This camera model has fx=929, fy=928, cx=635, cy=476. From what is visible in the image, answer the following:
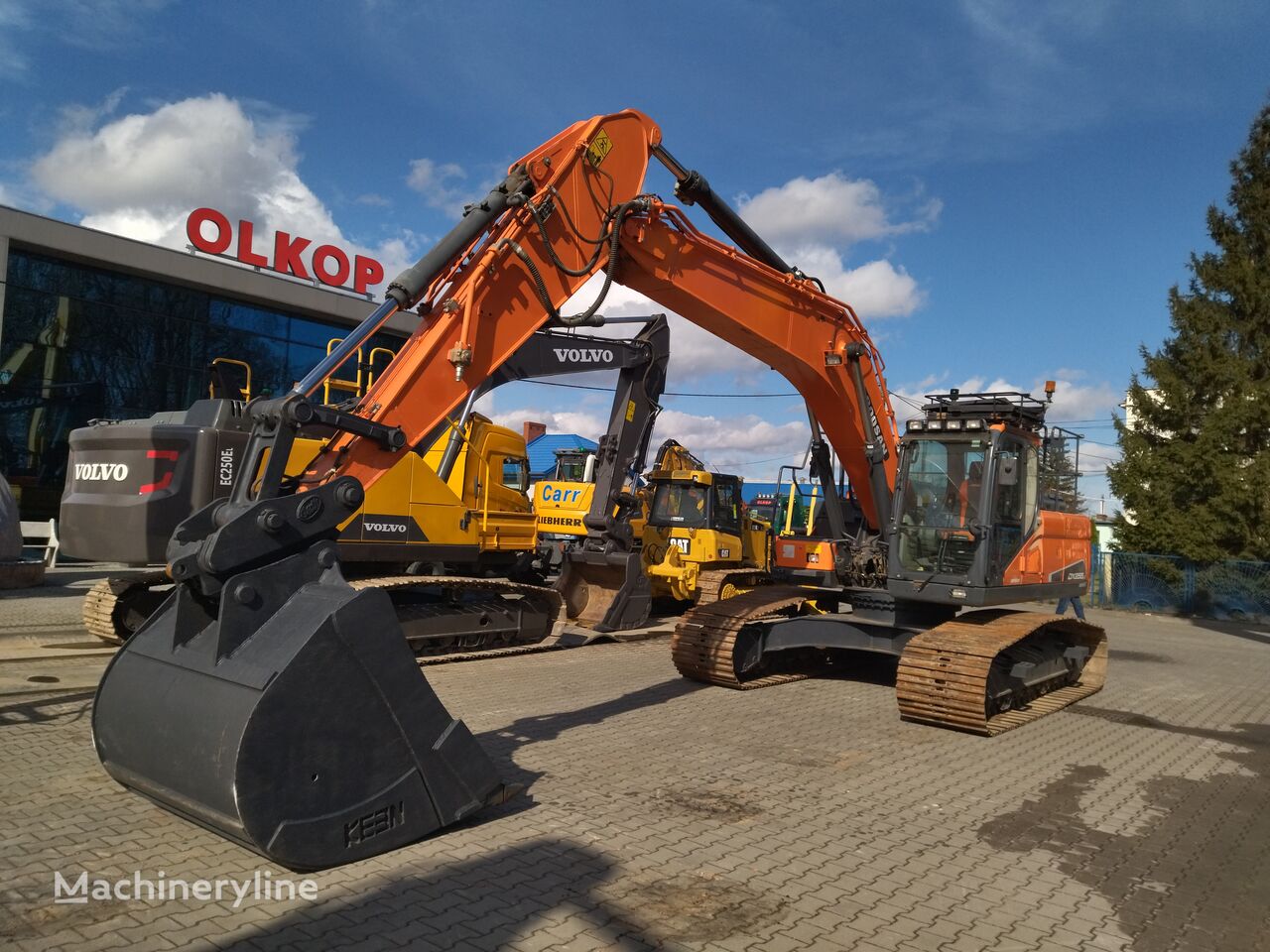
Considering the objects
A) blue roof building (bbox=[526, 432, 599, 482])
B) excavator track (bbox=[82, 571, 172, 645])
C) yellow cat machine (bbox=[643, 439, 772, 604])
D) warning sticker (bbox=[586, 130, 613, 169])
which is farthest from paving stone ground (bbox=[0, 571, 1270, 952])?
blue roof building (bbox=[526, 432, 599, 482])

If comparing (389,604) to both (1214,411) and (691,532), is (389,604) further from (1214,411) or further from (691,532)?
(1214,411)

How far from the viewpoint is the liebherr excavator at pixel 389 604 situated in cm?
427

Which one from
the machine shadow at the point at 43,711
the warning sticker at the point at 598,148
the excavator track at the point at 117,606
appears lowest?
the machine shadow at the point at 43,711

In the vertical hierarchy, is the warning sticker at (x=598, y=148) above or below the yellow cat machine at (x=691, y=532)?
above

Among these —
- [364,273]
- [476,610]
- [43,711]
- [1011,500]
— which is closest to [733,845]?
[1011,500]

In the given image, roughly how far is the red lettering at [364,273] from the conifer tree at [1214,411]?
67.3 ft

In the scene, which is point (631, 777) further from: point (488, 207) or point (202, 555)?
point (488, 207)

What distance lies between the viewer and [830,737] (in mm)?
7648

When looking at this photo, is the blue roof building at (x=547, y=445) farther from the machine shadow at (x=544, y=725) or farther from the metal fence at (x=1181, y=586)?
the machine shadow at (x=544, y=725)

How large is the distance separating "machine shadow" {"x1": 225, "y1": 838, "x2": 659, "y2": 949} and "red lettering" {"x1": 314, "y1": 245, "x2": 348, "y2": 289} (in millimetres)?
22747

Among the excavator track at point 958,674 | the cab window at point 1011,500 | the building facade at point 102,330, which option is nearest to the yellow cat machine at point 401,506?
the excavator track at point 958,674

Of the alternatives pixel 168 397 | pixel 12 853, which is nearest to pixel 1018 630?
pixel 12 853

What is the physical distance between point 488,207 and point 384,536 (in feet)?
17.2

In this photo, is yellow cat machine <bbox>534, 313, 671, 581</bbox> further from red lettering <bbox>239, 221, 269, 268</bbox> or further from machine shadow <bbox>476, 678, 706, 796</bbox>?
red lettering <bbox>239, 221, 269, 268</bbox>
